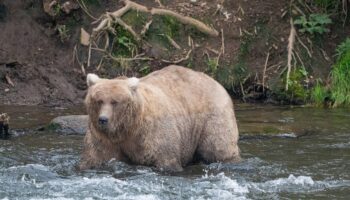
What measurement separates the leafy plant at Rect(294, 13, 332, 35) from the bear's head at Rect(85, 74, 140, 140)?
A: 6395 millimetres

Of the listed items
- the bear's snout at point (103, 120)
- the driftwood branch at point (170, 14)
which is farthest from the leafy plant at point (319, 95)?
the bear's snout at point (103, 120)

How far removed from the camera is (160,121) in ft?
32.9

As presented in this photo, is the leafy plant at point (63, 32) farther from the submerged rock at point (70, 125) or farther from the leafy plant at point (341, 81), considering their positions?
the leafy plant at point (341, 81)

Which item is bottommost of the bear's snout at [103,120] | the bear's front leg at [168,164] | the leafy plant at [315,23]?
the bear's front leg at [168,164]

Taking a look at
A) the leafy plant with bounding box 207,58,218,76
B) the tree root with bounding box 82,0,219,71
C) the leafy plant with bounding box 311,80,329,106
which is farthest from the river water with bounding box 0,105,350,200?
the tree root with bounding box 82,0,219,71

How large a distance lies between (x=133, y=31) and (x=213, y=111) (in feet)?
16.8

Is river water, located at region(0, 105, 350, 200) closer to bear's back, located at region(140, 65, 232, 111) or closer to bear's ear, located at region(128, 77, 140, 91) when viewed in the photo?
bear's back, located at region(140, 65, 232, 111)

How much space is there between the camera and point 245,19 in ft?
52.4

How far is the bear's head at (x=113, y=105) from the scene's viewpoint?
942 cm

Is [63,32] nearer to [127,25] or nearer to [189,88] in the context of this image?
[127,25]

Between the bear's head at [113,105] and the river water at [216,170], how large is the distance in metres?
0.45

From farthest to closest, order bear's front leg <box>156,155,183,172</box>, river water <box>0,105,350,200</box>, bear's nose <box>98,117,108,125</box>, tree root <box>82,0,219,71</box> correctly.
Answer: tree root <box>82,0,219,71</box>
bear's front leg <box>156,155,183,172</box>
bear's nose <box>98,117,108,125</box>
river water <box>0,105,350,200</box>

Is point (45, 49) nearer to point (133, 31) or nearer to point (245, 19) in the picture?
point (133, 31)

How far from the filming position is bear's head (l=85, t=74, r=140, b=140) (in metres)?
9.42
